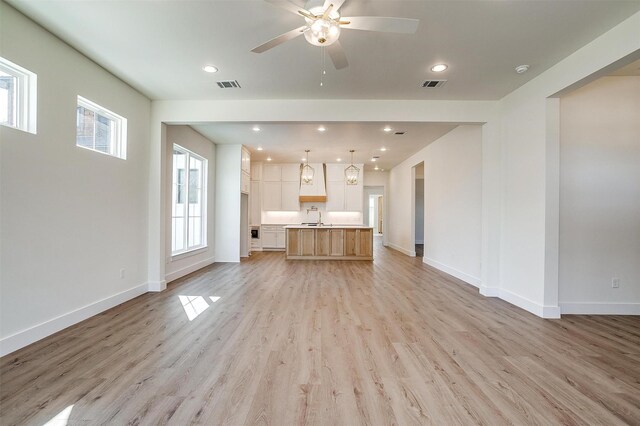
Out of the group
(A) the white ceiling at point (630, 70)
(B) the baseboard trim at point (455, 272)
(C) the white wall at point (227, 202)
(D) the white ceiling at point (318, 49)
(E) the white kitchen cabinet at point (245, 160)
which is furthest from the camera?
(E) the white kitchen cabinet at point (245, 160)

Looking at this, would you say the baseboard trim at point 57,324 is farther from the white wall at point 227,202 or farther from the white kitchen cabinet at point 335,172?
the white kitchen cabinet at point 335,172

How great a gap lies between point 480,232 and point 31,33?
6.23 meters

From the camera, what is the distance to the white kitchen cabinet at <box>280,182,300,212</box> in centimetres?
920

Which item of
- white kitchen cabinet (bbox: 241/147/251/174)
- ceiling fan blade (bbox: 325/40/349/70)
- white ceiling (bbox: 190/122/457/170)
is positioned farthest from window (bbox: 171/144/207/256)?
ceiling fan blade (bbox: 325/40/349/70)

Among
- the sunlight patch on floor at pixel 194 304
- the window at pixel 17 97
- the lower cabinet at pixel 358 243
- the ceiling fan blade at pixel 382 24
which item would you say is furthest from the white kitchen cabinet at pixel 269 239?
the ceiling fan blade at pixel 382 24

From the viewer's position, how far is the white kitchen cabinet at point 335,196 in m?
9.14


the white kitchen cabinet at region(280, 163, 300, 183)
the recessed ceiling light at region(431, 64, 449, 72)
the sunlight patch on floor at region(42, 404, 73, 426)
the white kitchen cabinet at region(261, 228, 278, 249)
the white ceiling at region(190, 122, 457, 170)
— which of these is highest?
the recessed ceiling light at region(431, 64, 449, 72)

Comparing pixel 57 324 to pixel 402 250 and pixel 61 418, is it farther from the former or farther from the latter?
pixel 402 250

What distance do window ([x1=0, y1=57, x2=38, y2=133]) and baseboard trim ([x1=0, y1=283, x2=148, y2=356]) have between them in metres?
1.87

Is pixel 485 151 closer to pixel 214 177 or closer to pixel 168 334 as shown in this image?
pixel 168 334

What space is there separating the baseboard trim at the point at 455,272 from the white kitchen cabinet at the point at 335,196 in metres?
3.41

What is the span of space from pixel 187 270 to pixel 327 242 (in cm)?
352

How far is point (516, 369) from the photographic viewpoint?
2.15 metres

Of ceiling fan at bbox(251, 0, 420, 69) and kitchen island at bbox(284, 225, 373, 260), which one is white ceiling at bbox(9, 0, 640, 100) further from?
kitchen island at bbox(284, 225, 373, 260)
